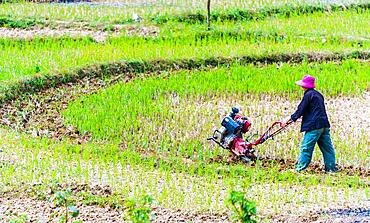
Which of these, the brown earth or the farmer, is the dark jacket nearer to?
the farmer

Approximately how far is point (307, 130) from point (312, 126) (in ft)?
0.24

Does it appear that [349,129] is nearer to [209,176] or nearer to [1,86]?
[209,176]

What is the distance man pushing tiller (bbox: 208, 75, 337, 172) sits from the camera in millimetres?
8305

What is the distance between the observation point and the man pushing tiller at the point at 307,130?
8.30m

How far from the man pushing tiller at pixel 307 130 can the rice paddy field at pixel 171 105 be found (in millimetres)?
169

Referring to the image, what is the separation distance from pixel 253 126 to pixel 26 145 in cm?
273

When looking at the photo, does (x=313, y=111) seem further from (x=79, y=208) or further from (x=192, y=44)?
(x=192, y=44)

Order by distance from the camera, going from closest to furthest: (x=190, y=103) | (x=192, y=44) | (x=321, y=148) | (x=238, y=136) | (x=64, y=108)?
(x=321, y=148), (x=238, y=136), (x=64, y=108), (x=190, y=103), (x=192, y=44)

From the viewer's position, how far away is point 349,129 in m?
9.71

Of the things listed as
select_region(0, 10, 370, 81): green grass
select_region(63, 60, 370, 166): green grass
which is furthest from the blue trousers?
select_region(0, 10, 370, 81): green grass

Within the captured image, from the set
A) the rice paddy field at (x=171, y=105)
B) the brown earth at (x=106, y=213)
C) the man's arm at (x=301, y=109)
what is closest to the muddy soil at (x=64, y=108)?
the rice paddy field at (x=171, y=105)

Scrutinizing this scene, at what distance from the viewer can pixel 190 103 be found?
1064cm

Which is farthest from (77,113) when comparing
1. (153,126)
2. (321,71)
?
(321,71)

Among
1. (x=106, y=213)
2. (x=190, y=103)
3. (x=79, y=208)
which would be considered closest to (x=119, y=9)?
(x=190, y=103)
